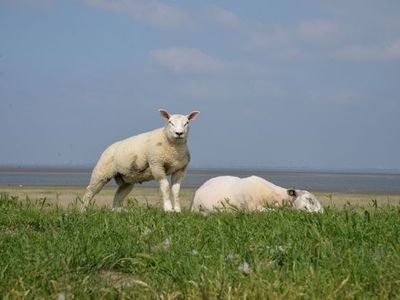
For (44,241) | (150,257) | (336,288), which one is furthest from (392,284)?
(44,241)

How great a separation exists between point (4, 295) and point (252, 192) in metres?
8.12

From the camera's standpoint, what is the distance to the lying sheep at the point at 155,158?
44.4 ft

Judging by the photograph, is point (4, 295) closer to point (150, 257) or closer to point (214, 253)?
point (150, 257)

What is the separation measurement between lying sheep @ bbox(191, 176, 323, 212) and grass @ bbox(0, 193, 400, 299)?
3.11 m

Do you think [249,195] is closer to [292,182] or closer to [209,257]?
[209,257]

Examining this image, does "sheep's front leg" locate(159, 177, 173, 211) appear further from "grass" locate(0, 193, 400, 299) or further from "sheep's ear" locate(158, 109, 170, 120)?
"grass" locate(0, 193, 400, 299)

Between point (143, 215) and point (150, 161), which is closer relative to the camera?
point (143, 215)

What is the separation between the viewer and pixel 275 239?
6.53 metres

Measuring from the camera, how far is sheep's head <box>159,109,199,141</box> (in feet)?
44.1

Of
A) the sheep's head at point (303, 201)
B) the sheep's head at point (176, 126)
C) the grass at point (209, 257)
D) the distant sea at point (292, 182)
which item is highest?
→ the sheep's head at point (176, 126)

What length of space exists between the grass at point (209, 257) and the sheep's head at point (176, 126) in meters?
5.14

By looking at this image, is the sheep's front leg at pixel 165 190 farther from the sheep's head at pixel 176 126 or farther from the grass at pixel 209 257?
the grass at pixel 209 257

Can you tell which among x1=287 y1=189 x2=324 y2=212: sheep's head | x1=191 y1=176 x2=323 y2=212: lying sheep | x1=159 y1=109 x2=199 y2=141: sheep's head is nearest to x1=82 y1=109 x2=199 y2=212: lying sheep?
x1=159 y1=109 x2=199 y2=141: sheep's head

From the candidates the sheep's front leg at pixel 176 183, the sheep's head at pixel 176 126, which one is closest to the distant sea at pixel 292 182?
the sheep's front leg at pixel 176 183
